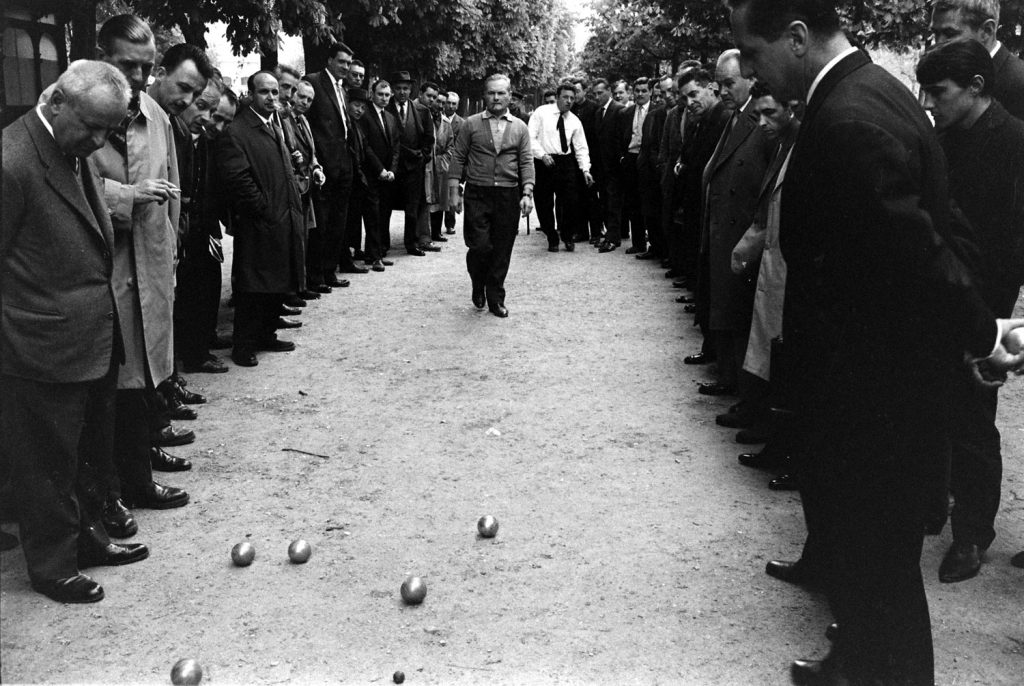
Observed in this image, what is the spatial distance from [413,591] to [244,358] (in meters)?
4.77

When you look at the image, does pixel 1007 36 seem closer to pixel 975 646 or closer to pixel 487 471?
pixel 487 471

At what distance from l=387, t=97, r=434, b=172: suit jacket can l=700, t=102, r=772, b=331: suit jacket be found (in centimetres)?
795

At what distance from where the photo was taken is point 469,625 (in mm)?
4137

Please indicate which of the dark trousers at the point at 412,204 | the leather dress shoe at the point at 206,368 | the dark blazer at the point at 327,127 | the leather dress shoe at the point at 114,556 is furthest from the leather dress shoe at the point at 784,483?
the dark trousers at the point at 412,204

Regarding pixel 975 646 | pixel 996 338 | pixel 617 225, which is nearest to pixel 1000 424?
pixel 975 646

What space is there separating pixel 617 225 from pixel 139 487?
39.2 feet

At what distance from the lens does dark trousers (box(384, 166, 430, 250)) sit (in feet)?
49.2

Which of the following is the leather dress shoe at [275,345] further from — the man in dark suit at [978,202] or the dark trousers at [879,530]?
the dark trousers at [879,530]

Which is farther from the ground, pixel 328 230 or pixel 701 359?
pixel 328 230

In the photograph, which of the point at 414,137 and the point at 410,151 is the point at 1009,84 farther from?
the point at 414,137

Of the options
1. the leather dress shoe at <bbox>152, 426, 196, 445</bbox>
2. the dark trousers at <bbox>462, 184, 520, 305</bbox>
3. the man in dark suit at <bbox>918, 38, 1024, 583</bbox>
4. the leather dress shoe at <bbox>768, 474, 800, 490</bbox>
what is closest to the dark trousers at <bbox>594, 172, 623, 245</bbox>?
the dark trousers at <bbox>462, 184, 520, 305</bbox>

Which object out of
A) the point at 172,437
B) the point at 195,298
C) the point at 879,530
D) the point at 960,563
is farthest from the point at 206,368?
the point at 879,530

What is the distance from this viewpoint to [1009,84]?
5.23 meters

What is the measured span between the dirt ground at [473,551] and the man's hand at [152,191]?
1.60 metres
